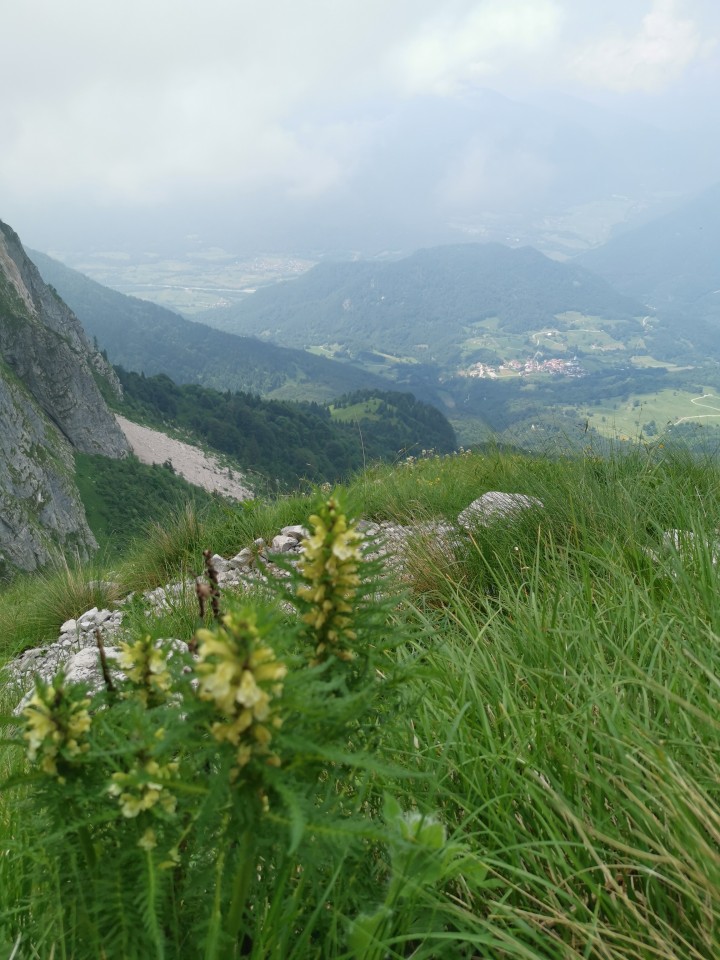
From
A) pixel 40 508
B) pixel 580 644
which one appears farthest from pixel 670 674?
pixel 40 508

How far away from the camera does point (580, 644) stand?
2.64 metres

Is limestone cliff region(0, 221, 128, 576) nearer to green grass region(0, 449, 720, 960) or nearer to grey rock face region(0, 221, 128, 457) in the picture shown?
grey rock face region(0, 221, 128, 457)

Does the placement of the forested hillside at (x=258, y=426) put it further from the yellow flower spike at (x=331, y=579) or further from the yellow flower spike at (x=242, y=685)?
→ the yellow flower spike at (x=242, y=685)

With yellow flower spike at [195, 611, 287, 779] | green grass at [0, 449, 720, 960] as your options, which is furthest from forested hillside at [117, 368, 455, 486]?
yellow flower spike at [195, 611, 287, 779]

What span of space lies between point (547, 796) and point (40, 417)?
8387 centimetres

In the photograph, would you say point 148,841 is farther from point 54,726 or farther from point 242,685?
point 242,685

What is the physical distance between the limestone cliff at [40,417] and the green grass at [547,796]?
4408 cm

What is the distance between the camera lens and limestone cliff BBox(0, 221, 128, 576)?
53500mm

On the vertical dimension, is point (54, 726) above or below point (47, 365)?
below

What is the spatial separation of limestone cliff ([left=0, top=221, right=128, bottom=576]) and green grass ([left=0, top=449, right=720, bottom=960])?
44.1 metres

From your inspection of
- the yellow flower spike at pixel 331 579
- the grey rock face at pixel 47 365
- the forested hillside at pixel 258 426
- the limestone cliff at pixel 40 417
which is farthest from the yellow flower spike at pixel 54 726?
the forested hillside at pixel 258 426

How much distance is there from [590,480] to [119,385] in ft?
429

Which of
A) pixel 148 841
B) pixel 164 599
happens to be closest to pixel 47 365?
pixel 164 599

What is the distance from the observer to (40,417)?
75.2 m
